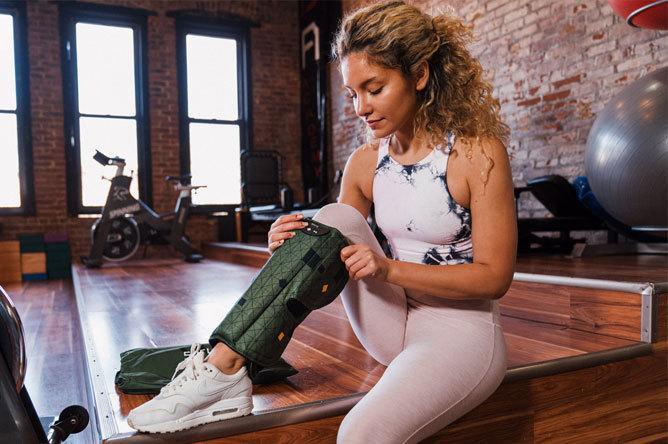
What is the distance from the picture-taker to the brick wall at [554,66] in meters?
3.46

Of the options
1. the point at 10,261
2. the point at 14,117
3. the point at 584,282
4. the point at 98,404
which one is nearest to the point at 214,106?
the point at 14,117

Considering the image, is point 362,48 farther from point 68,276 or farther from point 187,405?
point 68,276

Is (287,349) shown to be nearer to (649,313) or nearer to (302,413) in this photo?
(302,413)

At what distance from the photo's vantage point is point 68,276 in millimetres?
6211

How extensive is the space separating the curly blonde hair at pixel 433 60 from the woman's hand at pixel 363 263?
0.29 metres

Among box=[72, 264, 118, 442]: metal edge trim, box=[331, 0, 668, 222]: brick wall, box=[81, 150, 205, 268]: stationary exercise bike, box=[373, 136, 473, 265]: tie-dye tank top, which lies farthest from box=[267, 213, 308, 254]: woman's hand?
box=[81, 150, 205, 268]: stationary exercise bike

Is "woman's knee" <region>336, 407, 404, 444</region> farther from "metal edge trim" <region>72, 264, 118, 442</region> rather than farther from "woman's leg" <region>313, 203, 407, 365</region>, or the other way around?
"metal edge trim" <region>72, 264, 118, 442</region>

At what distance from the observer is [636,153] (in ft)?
8.18

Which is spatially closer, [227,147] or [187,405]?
[187,405]

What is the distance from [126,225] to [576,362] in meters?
5.07

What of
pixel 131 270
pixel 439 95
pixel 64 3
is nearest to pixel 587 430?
pixel 439 95

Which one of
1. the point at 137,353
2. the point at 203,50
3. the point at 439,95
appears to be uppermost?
the point at 203,50

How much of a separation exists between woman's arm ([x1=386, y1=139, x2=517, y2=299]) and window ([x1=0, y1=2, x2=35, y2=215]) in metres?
6.30

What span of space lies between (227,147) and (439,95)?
6248 millimetres
